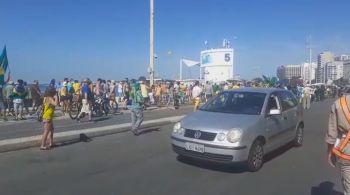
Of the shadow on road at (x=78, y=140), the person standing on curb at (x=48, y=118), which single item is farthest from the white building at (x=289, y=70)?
the person standing on curb at (x=48, y=118)

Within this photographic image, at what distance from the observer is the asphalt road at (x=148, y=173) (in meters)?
6.91

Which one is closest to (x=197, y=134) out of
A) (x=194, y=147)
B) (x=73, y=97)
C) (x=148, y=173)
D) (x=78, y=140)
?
(x=194, y=147)

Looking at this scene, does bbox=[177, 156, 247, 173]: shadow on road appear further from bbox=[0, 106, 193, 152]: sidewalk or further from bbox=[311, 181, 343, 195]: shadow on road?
bbox=[0, 106, 193, 152]: sidewalk

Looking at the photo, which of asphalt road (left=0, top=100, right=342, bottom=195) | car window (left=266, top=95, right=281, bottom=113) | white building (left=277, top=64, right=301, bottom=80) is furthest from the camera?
white building (left=277, top=64, right=301, bottom=80)

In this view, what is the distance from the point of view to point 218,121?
8305 millimetres

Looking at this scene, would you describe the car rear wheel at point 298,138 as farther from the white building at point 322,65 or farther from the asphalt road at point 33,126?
the white building at point 322,65

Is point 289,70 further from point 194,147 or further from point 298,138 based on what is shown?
point 194,147

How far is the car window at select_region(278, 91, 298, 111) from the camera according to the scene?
10.2 meters

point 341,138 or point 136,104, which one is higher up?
point 341,138

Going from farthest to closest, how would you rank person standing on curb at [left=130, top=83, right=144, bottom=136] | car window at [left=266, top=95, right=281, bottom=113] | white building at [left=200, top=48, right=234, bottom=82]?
white building at [left=200, top=48, right=234, bottom=82], person standing on curb at [left=130, top=83, right=144, bottom=136], car window at [left=266, top=95, right=281, bottom=113]

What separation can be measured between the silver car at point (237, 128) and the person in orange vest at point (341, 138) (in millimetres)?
3272

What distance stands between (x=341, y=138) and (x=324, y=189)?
115 inches

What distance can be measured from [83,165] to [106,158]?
0.87 meters

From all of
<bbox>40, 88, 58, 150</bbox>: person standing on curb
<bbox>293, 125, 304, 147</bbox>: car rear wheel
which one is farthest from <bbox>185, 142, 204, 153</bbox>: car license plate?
<bbox>40, 88, 58, 150</bbox>: person standing on curb
